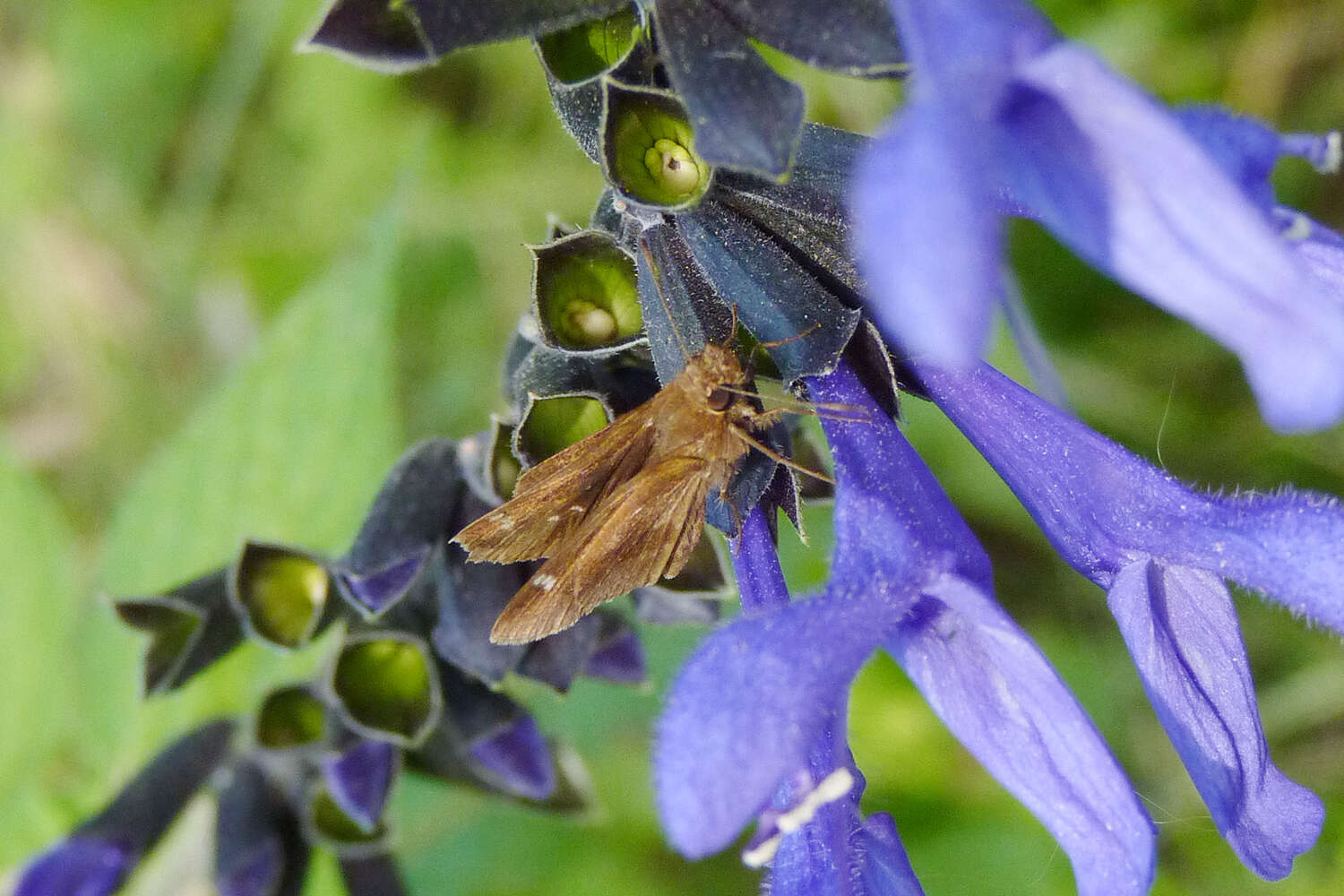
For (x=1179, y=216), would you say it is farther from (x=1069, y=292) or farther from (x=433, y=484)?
(x=1069, y=292)

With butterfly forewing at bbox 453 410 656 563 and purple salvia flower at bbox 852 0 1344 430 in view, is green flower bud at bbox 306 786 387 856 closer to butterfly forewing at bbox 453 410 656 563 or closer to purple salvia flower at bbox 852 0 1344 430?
butterfly forewing at bbox 453 410 656 563

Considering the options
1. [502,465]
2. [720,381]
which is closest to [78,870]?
[502,465]

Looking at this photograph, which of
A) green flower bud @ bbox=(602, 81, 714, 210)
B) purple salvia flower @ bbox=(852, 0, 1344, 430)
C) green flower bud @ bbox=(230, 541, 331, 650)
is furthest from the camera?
green flower bud @ bbox=(230, 541, 331, 650)

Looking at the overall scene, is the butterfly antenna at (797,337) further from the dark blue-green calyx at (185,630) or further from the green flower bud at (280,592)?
the dark blue-green calyx at (185,630)

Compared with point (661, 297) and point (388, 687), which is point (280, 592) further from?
point (661, 297)

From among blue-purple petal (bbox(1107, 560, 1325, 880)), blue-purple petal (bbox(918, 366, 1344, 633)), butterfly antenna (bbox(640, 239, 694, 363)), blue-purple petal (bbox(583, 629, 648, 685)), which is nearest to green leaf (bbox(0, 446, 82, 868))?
blue-purple petal (bbox(583, 629, 648, 685))

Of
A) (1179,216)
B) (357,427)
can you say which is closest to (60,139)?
(357,427)
